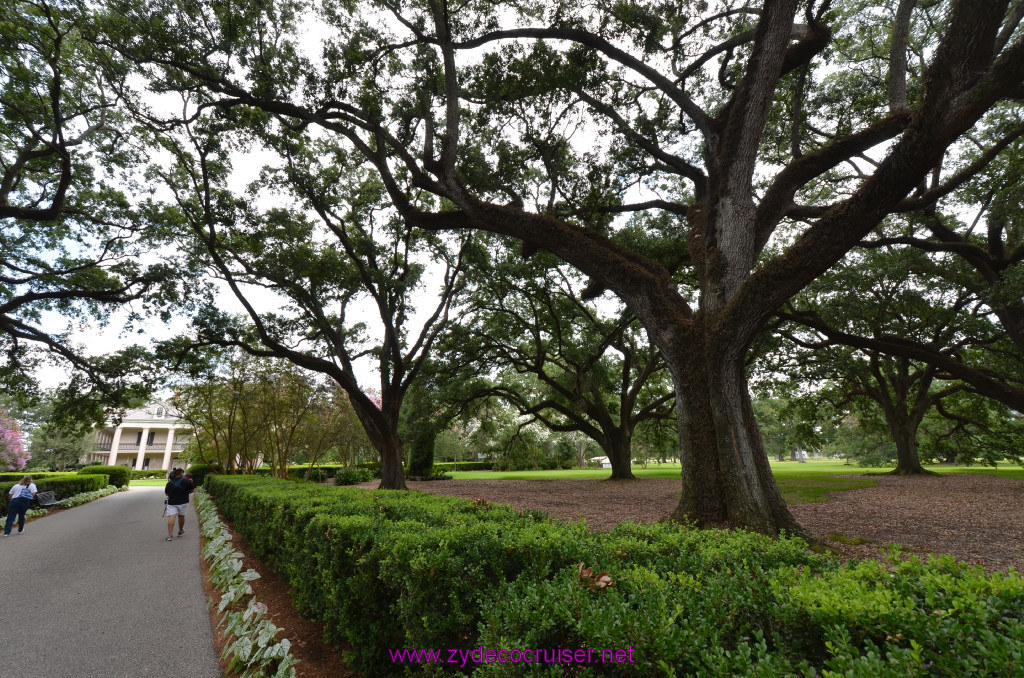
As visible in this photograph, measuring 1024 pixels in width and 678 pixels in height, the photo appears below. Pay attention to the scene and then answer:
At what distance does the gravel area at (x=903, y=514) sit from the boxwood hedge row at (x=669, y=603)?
196 centimetres

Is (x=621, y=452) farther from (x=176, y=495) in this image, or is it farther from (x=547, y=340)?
(x=176, y=495)

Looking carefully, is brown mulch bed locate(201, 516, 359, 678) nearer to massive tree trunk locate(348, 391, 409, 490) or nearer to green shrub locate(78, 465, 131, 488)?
massive tree trunk locate(348, 391, 409, 490)

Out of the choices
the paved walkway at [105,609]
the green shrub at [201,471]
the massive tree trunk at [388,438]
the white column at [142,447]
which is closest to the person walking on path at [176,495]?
the paved walkway at [105,609]

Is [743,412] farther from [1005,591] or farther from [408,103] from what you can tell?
[408,103]

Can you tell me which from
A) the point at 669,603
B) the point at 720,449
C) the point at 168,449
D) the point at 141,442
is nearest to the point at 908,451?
the point at 720,449

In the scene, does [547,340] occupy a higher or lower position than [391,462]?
higher

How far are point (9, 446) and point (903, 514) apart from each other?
44800 millimetres

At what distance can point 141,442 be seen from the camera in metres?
49.9

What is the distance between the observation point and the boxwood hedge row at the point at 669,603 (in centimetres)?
141

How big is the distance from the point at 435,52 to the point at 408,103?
1225mm

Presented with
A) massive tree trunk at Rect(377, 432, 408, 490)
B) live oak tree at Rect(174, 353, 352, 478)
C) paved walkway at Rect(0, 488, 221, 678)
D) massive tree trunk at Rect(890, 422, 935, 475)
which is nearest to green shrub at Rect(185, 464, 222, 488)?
Answer: live oak tree at Rect(174, 353, 352, 478)

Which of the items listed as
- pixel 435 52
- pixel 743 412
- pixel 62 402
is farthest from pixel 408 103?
pixel 62 402

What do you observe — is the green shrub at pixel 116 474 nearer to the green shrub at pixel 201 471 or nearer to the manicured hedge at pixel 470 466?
the green shrub at pixel 201 471

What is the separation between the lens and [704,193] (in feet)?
28.5
